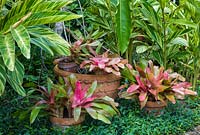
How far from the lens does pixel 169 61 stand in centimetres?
359

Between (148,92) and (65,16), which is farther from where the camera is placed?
(148,92)

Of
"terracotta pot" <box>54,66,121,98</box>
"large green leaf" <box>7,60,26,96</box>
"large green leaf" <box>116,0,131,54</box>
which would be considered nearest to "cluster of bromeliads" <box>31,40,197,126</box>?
"terracotta pot" <box>54,66,121,98</box>

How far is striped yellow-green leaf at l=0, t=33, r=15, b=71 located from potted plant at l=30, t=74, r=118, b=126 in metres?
0.55

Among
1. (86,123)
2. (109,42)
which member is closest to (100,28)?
(109,42)

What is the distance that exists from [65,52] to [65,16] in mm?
232

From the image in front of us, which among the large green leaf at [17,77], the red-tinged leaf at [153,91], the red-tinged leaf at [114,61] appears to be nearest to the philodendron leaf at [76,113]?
the large green leaf at [17,77]

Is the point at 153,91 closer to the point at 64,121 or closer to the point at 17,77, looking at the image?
the point at 64,121

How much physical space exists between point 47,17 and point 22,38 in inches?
8.8

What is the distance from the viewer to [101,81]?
2.94m

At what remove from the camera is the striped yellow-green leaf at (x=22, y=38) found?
2064 mm

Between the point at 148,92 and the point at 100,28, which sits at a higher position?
the point at 100,28

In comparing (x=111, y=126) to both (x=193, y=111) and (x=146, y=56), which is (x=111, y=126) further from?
(x=146, y=56)

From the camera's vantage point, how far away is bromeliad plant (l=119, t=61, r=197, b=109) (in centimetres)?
283

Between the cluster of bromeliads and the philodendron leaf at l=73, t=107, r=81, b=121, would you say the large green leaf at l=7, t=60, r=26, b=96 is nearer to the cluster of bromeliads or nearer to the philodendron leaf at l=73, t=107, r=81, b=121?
the cluster of bromeliads
